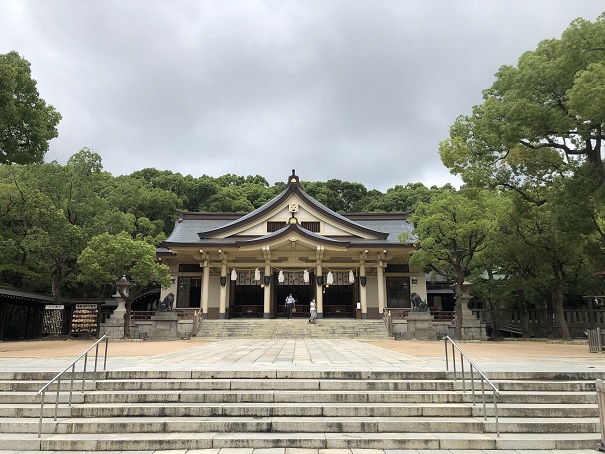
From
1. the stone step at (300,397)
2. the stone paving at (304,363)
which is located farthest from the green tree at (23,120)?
the stone step at (300,397)

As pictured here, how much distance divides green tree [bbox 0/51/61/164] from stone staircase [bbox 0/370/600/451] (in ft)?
33.0

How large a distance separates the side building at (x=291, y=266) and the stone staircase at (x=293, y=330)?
7.12 feet

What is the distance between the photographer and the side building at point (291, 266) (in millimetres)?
24484

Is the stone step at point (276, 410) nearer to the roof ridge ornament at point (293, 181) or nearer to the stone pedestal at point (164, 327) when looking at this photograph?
the stone pedestal at point (164, 327)

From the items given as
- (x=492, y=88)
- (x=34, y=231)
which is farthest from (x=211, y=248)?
(x=492, y=88)

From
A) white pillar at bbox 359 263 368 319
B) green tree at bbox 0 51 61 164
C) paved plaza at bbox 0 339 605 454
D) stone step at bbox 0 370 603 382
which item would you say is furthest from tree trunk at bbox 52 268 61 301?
stone step at bbox 0 370 603 382

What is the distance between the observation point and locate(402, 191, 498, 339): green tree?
19.5 meters

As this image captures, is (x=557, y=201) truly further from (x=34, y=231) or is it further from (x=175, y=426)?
(x=34, y=231)

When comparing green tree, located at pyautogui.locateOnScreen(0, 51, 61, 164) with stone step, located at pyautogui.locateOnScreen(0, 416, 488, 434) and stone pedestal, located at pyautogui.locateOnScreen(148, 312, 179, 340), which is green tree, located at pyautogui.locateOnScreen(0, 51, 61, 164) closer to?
stone pedestal, located at pyautogui.locateOnScreen(148, 312, 179, 340)

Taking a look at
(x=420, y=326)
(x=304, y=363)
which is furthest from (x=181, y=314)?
(x=304, y=363)

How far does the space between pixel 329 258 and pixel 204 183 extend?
2481 centimetres

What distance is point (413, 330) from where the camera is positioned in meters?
20.5

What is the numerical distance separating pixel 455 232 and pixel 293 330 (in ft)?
31.1

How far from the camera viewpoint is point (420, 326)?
20531 mm
